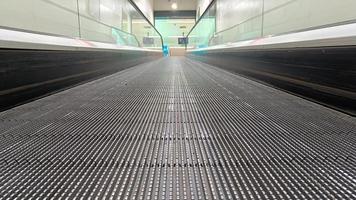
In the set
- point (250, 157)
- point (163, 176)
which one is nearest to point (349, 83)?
point (250, 157)

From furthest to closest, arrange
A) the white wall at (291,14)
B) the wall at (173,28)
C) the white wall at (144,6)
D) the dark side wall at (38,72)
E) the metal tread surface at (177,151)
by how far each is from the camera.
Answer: the wall at (173,28) < the white wall at (144,6) < the white wall at (291,14) < the dark side wall at (38,72) < the metal tread surface at (177,151)

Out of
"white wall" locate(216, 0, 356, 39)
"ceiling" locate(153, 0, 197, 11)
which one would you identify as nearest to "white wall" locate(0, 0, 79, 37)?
"white wall" locate(216, 0, 356, 39)

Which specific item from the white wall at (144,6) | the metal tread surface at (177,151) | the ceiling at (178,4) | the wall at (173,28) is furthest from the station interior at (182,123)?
the wall at (173,28)

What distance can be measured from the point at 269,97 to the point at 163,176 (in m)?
1.51

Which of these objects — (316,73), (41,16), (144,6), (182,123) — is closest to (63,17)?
(41,16)

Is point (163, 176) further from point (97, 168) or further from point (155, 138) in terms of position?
point (155, 138)

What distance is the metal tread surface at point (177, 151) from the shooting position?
77cm

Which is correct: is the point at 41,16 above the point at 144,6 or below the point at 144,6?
below

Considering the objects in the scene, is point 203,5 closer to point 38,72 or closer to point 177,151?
point 38,72

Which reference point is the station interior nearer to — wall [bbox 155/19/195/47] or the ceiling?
the ceiling

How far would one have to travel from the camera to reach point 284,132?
1285mm

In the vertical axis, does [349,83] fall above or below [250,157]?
above

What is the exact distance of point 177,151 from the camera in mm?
1075

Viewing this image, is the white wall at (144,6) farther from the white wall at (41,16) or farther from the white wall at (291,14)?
the white wall at (41,16)
